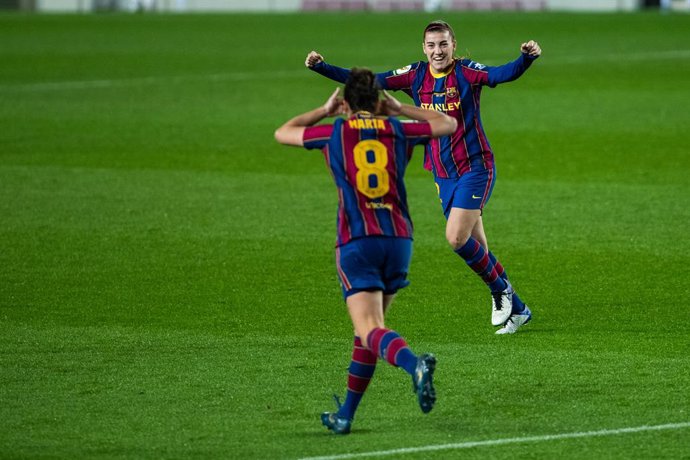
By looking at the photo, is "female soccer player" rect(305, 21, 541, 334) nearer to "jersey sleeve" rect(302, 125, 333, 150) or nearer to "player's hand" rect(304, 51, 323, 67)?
"player's hand" rect(304, 51, 323, 67)

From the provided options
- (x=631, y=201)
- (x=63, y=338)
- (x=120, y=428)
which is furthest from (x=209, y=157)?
(x=120, y=428)

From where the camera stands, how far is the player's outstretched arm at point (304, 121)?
6.86 m

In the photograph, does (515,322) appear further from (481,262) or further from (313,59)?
(313,59)

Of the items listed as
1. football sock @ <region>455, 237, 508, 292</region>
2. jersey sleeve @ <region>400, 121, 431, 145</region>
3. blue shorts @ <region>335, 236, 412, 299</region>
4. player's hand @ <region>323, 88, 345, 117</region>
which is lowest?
football sock @ <region>455, 237, 508, 292</region>

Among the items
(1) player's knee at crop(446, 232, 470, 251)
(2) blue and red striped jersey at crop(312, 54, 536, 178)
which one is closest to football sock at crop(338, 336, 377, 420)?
(1) player's knee at crop(446, 232, 470, 251)

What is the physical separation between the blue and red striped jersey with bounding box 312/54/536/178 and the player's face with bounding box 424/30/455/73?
0.09m

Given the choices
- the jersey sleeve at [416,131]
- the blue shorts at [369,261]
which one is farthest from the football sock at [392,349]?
the jersey sleeve at [416,131]

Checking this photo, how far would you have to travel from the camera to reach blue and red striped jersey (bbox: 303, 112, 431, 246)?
22.2 feet

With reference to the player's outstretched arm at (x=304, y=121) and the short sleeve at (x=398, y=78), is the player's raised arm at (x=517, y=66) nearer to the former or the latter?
the short sleeve at (x=398, y=78)

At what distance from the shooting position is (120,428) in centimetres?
705

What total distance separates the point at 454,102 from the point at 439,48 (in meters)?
0.39

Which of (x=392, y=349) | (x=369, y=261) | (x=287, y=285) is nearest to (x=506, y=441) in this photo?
(x=392, y=349)

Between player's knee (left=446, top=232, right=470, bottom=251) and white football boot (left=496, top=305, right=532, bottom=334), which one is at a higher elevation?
player's knee (left=446, top=232, right=470, bottom=251)

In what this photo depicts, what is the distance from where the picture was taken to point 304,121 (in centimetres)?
702
